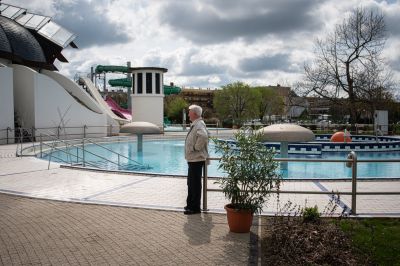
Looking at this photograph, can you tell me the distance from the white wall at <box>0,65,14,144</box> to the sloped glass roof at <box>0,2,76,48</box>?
8.53m

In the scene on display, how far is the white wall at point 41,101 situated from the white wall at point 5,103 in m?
2.20

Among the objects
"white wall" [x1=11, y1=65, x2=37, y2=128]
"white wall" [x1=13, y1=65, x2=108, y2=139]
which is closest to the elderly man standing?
"white wall" [x1=13, y1=65, x2=108, y2=139]

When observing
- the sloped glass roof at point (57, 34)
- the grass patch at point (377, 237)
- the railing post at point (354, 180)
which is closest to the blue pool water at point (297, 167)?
the railing post at point (354, 180)

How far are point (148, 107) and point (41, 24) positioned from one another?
12.3m

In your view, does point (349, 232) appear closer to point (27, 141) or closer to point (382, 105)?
point (27, 141)

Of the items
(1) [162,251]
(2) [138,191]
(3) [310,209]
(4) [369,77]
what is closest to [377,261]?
(3) [310,209]

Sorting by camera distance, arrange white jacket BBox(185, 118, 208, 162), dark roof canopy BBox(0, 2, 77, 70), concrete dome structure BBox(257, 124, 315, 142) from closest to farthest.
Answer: white jacket BBox(185, 118, 208, 162) < concrete dome structure BBox(257, 124, 315, 142) < dark roof canopy BBox(0, 2, 77, 70)

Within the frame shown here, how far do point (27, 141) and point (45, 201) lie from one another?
60.1 feet

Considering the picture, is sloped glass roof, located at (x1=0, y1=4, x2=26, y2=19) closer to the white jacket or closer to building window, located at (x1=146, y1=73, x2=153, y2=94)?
building window, located at (x1=146, y1=73, x2=153, y2=94)

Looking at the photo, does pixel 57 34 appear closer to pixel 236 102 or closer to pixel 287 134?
pixel 287 134

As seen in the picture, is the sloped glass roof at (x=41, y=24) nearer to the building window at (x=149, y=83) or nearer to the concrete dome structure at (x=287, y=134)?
the building window at (x=149, y=83)

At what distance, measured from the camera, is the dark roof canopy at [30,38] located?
2628cm

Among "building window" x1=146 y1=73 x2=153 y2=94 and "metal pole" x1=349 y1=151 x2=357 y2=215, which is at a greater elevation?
"building window" x1=146 y1=73 x2=153 y2=94

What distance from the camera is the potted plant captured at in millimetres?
5691
